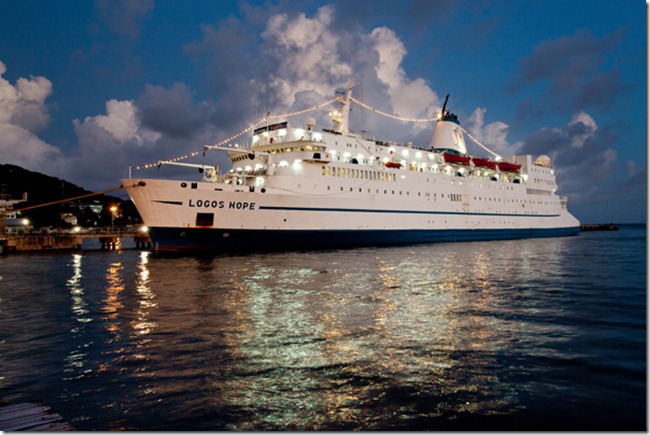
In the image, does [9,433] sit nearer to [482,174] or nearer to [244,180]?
[244,180]

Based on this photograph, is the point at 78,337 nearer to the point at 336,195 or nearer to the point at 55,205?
the point at 336,195

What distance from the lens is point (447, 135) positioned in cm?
4609

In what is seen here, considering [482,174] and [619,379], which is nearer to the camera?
[619,379]

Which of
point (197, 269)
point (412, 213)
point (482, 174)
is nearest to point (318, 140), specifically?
point (412, 213)

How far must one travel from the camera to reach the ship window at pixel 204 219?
25417 mm

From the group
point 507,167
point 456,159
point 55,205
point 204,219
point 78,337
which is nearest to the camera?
point 78,337

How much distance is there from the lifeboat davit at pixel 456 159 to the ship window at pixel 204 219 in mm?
26081

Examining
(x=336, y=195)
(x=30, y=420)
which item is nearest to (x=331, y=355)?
(x=30, y=420)

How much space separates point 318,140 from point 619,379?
90.5 feet

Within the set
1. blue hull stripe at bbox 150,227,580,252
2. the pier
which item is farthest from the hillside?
blue hull stripe at bbox 150,227,580,252

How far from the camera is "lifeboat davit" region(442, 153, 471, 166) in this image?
135 feet

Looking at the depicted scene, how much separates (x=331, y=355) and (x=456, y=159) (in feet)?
127

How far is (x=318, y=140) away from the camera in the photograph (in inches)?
1243

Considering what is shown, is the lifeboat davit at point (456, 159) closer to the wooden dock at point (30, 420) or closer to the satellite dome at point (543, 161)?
the satellite dome at point (543, 161)
